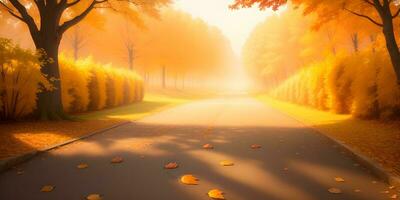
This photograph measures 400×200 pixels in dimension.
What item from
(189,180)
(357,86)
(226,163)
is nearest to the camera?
(189,180)

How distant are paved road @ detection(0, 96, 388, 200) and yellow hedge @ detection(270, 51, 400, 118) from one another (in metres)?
4.52

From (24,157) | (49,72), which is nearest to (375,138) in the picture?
(24,157)

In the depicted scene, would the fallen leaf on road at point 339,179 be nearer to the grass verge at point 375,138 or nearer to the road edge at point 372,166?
the road edge at point 372,166

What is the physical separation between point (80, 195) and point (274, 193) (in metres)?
2.60

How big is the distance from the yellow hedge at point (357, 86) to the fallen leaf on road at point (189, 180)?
9.25 metres

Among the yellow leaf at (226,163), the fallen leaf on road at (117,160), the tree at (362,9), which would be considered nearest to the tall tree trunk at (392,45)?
the tree at (362,9)

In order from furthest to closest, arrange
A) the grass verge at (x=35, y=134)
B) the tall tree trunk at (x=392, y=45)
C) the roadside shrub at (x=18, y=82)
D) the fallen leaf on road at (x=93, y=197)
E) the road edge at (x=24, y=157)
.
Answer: the roadside shrub at (x=18, y=82) < the tall tree trunk at (x=392, y=45) < the grass verge at (x=35, y=134) < the road edge at (x=24, y=157) < the fallen leaf on road at (x=93, y=197)

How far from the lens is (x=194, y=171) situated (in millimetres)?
6020

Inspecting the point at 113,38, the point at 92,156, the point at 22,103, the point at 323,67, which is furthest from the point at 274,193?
the point at 113,38

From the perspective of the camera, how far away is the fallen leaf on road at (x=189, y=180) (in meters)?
5.31

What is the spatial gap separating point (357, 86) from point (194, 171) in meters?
9.77

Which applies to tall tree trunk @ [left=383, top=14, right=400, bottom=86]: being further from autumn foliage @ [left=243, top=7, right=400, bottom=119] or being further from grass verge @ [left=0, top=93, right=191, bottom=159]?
grass verge @ [left=0, top=93, right=191, bottom=159]

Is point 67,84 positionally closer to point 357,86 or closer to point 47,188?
point 47,188

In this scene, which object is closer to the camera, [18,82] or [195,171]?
[195,171]
